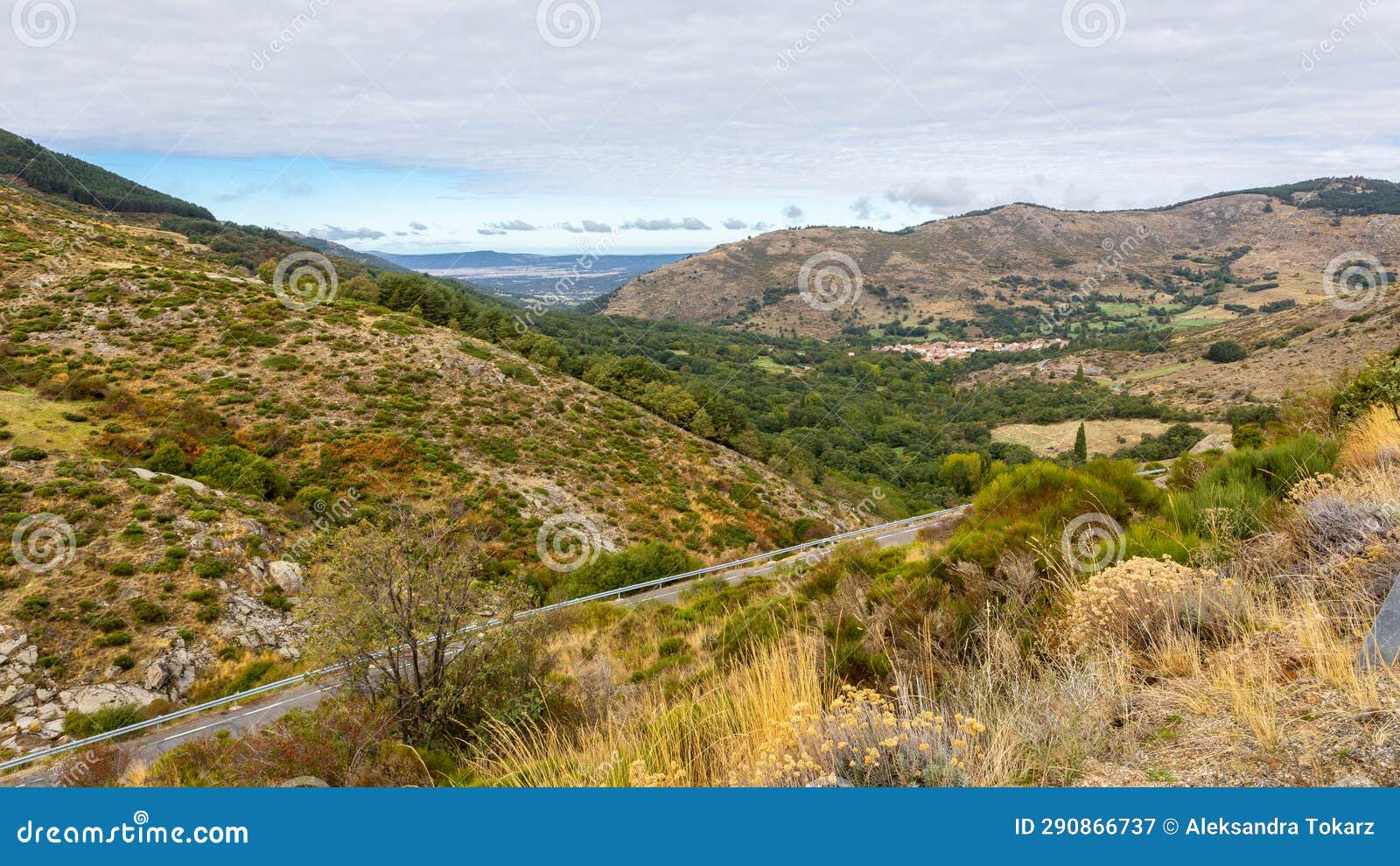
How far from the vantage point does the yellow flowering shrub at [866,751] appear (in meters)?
3.04

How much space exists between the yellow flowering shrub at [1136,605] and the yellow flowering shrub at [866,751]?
5.14ft

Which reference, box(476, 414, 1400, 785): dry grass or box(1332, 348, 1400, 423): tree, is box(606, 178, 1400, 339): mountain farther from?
box(476, 414, 1400, 785): dry grass

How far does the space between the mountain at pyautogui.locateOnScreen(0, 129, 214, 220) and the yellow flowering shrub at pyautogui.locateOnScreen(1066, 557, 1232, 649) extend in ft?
384

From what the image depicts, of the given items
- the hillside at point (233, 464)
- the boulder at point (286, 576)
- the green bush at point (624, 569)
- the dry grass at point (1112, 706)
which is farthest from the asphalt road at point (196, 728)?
the green bush at point (624, 569)

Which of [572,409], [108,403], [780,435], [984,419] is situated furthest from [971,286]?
[108,403]

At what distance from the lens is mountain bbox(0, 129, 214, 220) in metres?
84.0

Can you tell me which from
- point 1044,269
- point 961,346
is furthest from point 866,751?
point 1044,269

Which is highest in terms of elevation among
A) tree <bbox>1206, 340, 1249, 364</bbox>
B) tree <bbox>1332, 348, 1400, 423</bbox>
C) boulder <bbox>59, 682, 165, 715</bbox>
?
tree <bbox>1206, 340, 1249, 364</bbox>

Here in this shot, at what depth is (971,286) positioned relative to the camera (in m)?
147

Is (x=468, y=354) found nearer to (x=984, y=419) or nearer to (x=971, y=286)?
(x=984, y=419)

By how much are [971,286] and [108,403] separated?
151 meters

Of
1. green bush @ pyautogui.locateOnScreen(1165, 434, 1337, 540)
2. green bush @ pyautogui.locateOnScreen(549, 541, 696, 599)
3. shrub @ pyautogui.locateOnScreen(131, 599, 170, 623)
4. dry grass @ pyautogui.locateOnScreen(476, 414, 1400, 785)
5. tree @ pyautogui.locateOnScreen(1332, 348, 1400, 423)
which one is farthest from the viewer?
green bush @ pyautogui.locateOnScreen(549, 541, 696, 599)

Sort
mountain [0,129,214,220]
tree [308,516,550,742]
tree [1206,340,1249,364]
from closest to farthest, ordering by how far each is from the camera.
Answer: tree [308,516,550,742] < tree [1206,340,1249,364] < mountain [0,129,214,220]

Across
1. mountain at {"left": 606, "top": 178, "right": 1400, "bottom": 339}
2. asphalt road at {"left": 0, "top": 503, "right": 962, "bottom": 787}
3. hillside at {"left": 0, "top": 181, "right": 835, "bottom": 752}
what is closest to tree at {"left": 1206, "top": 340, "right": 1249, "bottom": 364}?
mountain at {"left": 606, "top": 178, "right": 1400, "bottom": 339}
